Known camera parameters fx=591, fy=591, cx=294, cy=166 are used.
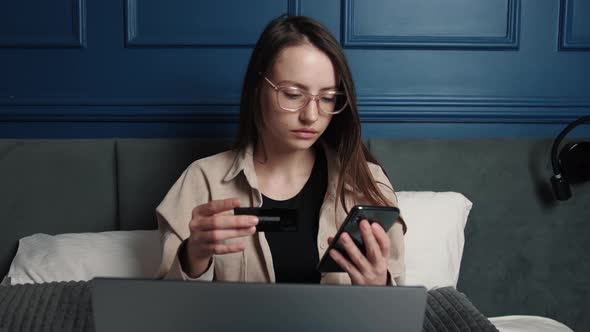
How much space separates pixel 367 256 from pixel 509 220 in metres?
0.96

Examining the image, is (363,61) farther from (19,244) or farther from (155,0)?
(19,244)

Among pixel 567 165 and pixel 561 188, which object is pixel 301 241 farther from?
pixel 567 165

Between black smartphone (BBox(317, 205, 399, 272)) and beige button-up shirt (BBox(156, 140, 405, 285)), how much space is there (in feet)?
0.94

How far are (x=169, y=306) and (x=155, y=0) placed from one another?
1341mm

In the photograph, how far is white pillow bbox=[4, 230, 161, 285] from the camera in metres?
1.56

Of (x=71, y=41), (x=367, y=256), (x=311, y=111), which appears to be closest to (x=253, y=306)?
(x=367, y=256)

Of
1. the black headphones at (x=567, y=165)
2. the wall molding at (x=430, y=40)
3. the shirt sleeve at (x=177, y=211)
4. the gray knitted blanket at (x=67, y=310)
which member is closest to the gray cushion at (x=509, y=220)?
the black headphones at (x=567, y=165)

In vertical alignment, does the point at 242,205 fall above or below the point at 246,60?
below

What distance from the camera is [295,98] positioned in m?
1.34

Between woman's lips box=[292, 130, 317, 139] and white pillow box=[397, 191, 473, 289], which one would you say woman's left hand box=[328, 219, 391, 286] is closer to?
woman's lips box=[292, 130, 317, 139]

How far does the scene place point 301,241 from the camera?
1424 millimetres

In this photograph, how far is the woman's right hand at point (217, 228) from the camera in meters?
1.00

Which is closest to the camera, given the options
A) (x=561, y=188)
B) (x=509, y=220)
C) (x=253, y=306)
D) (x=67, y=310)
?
(x=253, y=306)

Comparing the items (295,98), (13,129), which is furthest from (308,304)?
(13,129)
